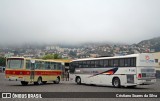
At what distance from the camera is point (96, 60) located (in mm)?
31297

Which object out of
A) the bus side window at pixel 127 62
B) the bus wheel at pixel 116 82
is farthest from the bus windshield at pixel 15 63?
the bus side window at pixel 127 62

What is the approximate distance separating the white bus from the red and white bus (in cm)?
369

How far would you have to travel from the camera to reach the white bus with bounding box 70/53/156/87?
26.4 m

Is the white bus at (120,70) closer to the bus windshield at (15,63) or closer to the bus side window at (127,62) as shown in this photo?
the bus side window at (127,62)

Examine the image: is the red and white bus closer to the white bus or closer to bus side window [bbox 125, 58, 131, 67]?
the white bus

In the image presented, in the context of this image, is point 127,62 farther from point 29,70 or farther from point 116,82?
point 29,70

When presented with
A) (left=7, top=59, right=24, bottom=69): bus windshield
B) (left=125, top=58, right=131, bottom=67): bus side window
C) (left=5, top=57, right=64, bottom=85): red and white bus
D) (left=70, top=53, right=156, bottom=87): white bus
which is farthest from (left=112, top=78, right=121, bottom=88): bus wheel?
(left=7, top=59, right=24, bottom=69): bus windshield

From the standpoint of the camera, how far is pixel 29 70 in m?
29.5

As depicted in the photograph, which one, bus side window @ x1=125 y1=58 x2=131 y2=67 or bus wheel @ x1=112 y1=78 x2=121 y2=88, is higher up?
bus side window @ x1=125 y1=58 x2=131 y2=67

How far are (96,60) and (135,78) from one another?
618cm

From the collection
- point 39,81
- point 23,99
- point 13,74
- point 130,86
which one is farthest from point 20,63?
point 23,99

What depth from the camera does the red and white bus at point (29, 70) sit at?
92.8 feet

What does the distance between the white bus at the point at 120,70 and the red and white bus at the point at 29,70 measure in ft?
12.1

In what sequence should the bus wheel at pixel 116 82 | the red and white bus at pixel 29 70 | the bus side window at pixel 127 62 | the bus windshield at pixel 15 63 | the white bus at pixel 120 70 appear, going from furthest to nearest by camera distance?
the bus windshield at pixel 15 63, the red and white bus at pixel 29 70, the bus wheel at pixel 116 82, the bus side window at pixel 127 62, the white bus at pixel 120 70
